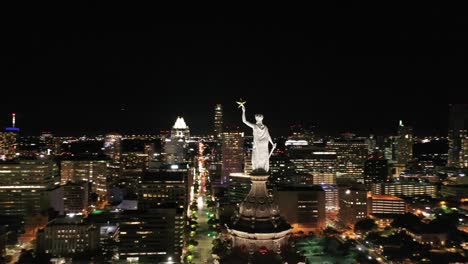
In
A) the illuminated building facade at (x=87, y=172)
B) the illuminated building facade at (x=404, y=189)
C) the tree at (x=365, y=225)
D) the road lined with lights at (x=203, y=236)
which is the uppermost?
the illuminated building facade at (x=87, y=172)

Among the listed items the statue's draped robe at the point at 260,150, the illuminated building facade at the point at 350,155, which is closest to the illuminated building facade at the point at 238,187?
the illuminated building facade at the point at 350,155

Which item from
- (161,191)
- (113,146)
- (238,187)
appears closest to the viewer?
(161,191)

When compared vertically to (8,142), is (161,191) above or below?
below

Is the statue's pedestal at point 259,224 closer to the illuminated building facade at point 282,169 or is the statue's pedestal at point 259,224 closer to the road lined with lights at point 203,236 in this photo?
the road lined with lights at point 203,236

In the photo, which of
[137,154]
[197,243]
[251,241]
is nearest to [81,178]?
[137,154]

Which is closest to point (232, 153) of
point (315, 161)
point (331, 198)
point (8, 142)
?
point (315, 161)

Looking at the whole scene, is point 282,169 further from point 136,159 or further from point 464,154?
point 464,154

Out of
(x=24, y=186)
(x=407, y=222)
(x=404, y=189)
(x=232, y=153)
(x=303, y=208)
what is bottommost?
(x=407, y=222)
